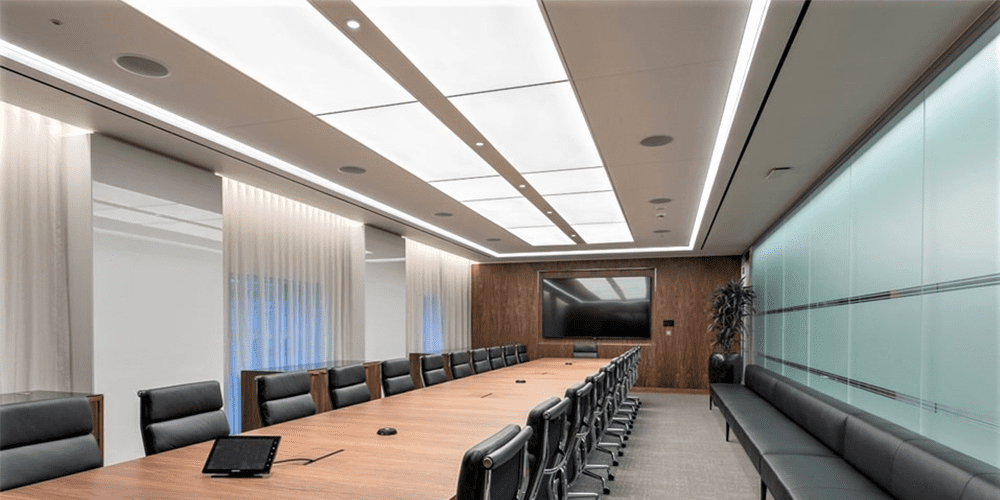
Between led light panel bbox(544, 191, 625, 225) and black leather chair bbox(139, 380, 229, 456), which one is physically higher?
led light panel bbox(544, 191, 625, 225)

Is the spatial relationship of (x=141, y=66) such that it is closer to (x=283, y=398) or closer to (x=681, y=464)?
(x=283, y=398)

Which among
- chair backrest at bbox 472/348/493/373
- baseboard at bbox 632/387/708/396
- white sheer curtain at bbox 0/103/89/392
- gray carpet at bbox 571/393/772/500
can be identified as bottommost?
baseboard at bbox 632/387/708/396

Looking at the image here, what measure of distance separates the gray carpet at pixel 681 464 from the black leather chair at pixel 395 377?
71.0 inches

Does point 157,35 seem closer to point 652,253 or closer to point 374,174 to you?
point 374,174

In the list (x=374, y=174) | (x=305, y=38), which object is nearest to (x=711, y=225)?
(x=374, y=174)

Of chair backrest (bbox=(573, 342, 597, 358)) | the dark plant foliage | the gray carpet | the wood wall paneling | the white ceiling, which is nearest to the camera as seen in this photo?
the white ceiling

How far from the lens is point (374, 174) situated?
19.1 ft

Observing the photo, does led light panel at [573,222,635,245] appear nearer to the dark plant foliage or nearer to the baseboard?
the dark plant foliage

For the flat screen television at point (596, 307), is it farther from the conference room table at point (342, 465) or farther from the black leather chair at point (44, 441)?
the black leather chair at point (44, 441)

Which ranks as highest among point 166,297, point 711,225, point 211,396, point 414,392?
point 711,225

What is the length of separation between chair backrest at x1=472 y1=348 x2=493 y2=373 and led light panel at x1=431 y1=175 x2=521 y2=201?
2.18m

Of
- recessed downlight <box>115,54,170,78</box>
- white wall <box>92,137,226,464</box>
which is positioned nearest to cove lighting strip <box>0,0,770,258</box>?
recessed downlight <box>115,54,170,78</box>

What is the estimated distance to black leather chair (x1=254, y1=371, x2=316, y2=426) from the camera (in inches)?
150

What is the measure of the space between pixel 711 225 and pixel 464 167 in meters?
4.29
